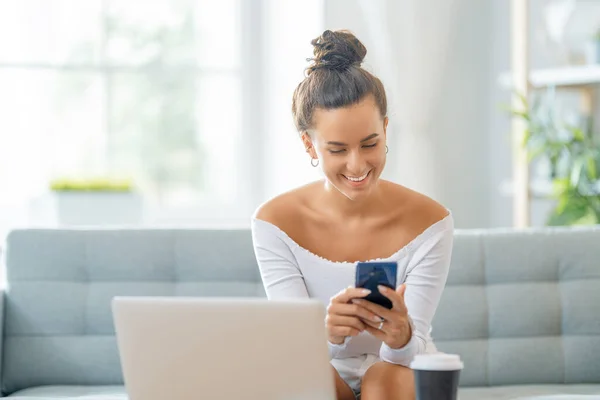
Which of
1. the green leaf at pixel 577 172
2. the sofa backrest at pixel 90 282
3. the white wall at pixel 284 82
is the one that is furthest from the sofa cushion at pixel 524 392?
the white wall at pixel 284 82

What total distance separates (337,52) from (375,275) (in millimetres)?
690

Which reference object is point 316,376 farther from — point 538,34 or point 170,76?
point 170,76

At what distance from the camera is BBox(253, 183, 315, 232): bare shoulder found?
80.5 inches

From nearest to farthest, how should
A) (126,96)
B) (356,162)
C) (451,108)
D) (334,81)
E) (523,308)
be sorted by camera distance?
(356,162), (334,81), (523,308), (451,108), (126,96)

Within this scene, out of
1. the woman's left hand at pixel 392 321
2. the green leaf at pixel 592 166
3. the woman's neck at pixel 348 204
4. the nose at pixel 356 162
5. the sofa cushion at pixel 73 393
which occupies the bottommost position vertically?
the sofa cushion at pixel 73 393

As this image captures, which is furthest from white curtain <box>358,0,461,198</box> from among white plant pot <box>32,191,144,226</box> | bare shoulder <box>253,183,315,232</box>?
bare shoulder <box>253,183,315,232</box>

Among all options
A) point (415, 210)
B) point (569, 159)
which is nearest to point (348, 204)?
point (415, 210)

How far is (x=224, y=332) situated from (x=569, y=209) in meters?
2.68

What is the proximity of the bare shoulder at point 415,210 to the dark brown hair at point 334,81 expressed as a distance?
8.3 inches

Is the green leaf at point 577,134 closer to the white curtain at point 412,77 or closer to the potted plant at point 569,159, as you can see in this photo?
the potted plant at point 569,159

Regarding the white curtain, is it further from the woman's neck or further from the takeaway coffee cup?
the takeaway coffee cup

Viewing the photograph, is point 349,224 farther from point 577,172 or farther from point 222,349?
point 577,172

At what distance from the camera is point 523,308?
2.50 meters

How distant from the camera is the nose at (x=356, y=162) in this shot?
5.98 feet
